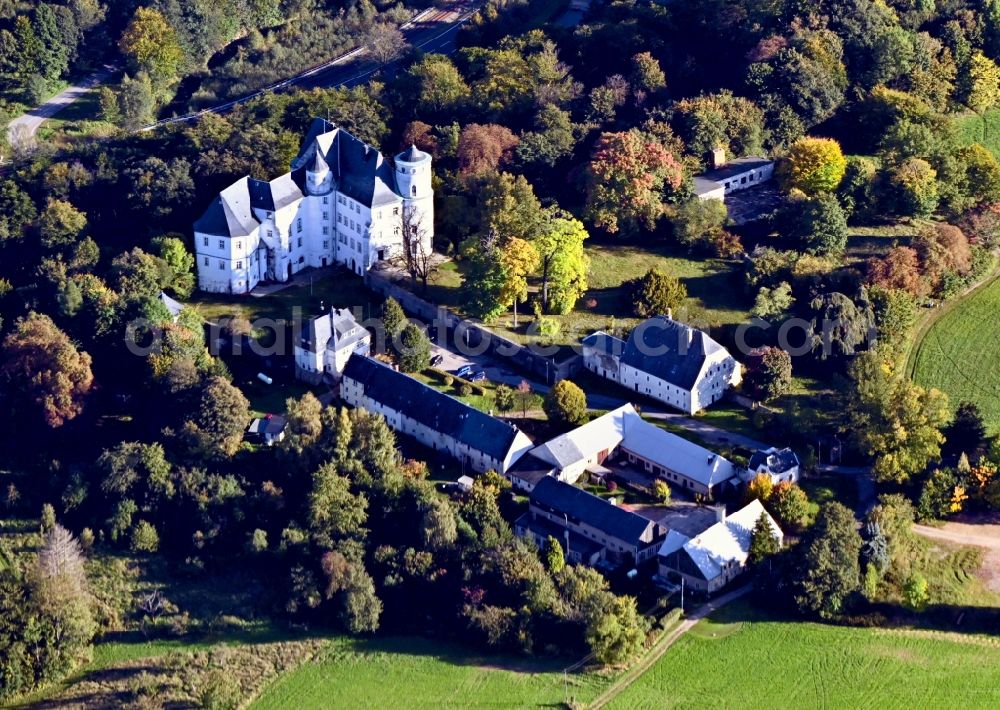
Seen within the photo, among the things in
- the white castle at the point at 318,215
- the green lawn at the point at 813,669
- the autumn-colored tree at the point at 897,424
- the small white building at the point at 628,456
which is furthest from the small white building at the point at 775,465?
the white castle at the point at 318,215

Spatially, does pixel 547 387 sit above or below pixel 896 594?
above

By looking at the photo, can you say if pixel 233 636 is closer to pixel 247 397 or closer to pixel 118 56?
pixel 247 397

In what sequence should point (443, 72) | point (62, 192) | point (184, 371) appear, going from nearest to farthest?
point (184, 371)
point (62, 192)
point (443, 72)

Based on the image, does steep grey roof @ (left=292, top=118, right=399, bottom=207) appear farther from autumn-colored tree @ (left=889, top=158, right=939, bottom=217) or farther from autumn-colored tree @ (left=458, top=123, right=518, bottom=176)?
autumn-colored tree @ (left=889, top=158, right=939, bottom=217)

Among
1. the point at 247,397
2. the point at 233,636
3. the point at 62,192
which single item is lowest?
the point at 233,636

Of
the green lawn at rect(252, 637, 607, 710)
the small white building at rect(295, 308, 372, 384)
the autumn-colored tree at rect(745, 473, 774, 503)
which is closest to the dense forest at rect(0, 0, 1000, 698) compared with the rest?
the autumn-colored tree at rect(745, 473, 774, 503)

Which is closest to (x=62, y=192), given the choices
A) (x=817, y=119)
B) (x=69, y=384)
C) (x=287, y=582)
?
(x=69, y=384)
